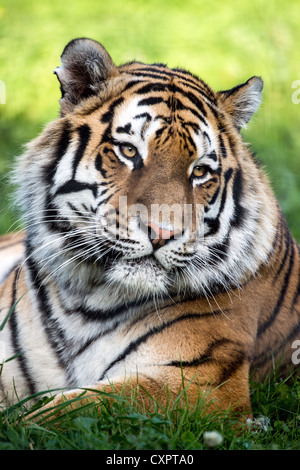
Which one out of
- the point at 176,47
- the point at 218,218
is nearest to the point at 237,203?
the point at 218,218

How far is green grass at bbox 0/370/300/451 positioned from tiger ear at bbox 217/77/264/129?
110 centimetres

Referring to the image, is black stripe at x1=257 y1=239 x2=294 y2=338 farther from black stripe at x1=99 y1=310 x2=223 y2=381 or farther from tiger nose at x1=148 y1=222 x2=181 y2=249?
tiger nose at x1=148 y1=222 x2=181 y2=249

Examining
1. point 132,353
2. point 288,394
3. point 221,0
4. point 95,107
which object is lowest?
point 288,394

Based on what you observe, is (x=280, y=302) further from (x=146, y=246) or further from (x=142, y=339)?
(x=146, y=246)

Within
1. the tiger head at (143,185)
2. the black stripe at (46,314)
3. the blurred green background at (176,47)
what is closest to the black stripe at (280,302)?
the tiger head at (143,185)

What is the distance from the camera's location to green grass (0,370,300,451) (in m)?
1.71

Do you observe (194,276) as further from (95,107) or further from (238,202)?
(95,107)

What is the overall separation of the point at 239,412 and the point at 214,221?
2.10 ft

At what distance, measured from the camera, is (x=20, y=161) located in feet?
7.98

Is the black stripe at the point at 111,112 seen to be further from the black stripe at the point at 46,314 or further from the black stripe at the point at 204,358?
the black stripe at the point at 204,358

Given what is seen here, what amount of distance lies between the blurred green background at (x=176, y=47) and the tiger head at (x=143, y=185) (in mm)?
2470

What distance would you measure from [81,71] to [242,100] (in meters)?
0.61

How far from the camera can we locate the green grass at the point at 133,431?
1713 mm

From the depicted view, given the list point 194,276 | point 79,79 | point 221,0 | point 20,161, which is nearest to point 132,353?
point 194,276
